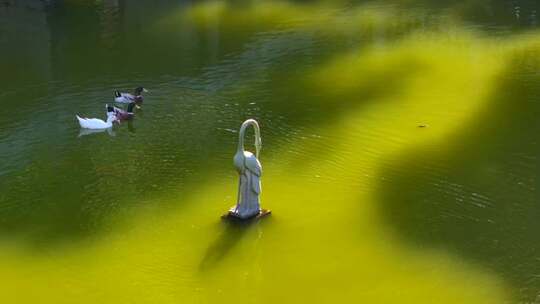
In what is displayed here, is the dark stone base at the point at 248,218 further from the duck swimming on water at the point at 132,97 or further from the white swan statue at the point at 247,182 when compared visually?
the duck swimming on water at the point at 132,97

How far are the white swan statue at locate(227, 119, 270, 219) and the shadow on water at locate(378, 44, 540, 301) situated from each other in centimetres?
209

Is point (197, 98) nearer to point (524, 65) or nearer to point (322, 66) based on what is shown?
point (322, 66)

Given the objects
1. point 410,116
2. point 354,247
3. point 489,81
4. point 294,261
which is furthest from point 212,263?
point 489,81

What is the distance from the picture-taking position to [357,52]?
21.5 meters

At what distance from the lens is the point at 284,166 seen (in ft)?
45.3

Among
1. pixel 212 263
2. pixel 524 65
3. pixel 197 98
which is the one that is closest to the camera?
pixel 212 263

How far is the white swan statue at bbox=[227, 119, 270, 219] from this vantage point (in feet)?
37.2

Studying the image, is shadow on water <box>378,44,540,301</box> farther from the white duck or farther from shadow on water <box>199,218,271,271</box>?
the white duck

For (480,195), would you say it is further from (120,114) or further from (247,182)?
(120,114)

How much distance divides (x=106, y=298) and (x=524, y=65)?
13629 millimetres

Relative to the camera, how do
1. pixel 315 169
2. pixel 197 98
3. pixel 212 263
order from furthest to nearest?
pixel 197 98 → pixel 315 169 → pixel 212 263

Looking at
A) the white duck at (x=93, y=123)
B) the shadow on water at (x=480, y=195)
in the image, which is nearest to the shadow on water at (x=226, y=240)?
the shadow on water at (x=480, y=195)

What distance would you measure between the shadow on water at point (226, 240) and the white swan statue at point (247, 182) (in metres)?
0.12

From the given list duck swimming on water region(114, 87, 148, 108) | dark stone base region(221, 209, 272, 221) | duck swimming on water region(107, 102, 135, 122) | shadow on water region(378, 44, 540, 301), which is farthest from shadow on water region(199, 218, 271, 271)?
duck swimming on water region(114, 87, 148, 108)
